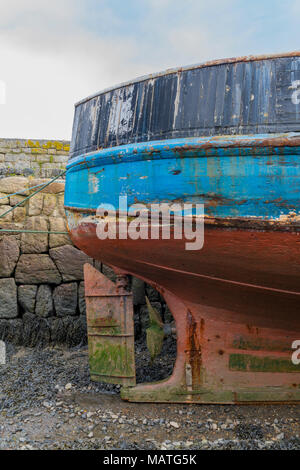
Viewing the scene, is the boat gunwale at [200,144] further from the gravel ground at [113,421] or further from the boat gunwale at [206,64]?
the gravel ground at [113,421]

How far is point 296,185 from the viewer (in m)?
2.40

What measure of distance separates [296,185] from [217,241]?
0.57 meters

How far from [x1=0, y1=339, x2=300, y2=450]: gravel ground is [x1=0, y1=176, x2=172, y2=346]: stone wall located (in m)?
0.97

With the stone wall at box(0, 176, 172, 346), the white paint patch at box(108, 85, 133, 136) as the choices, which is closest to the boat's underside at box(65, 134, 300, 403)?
the white paint patch at box(108, 85, 133, 136)

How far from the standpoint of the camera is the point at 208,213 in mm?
2580

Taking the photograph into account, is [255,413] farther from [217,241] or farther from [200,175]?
[200,175]

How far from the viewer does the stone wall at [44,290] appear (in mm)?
4727

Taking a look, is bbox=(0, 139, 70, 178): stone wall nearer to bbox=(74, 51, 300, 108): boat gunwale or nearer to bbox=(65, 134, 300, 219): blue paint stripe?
bbox=(74, 51, 300, 108): boat gunwale

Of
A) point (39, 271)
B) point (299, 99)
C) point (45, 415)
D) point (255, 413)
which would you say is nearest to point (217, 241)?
point (299, 99)

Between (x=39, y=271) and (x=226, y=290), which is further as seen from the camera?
(x=39, y=271)

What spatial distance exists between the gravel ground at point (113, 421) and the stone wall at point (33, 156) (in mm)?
4229

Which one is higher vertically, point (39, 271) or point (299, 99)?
point (299, 99)

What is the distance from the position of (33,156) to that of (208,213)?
5.37 meters

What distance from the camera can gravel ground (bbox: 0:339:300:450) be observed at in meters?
2.73
